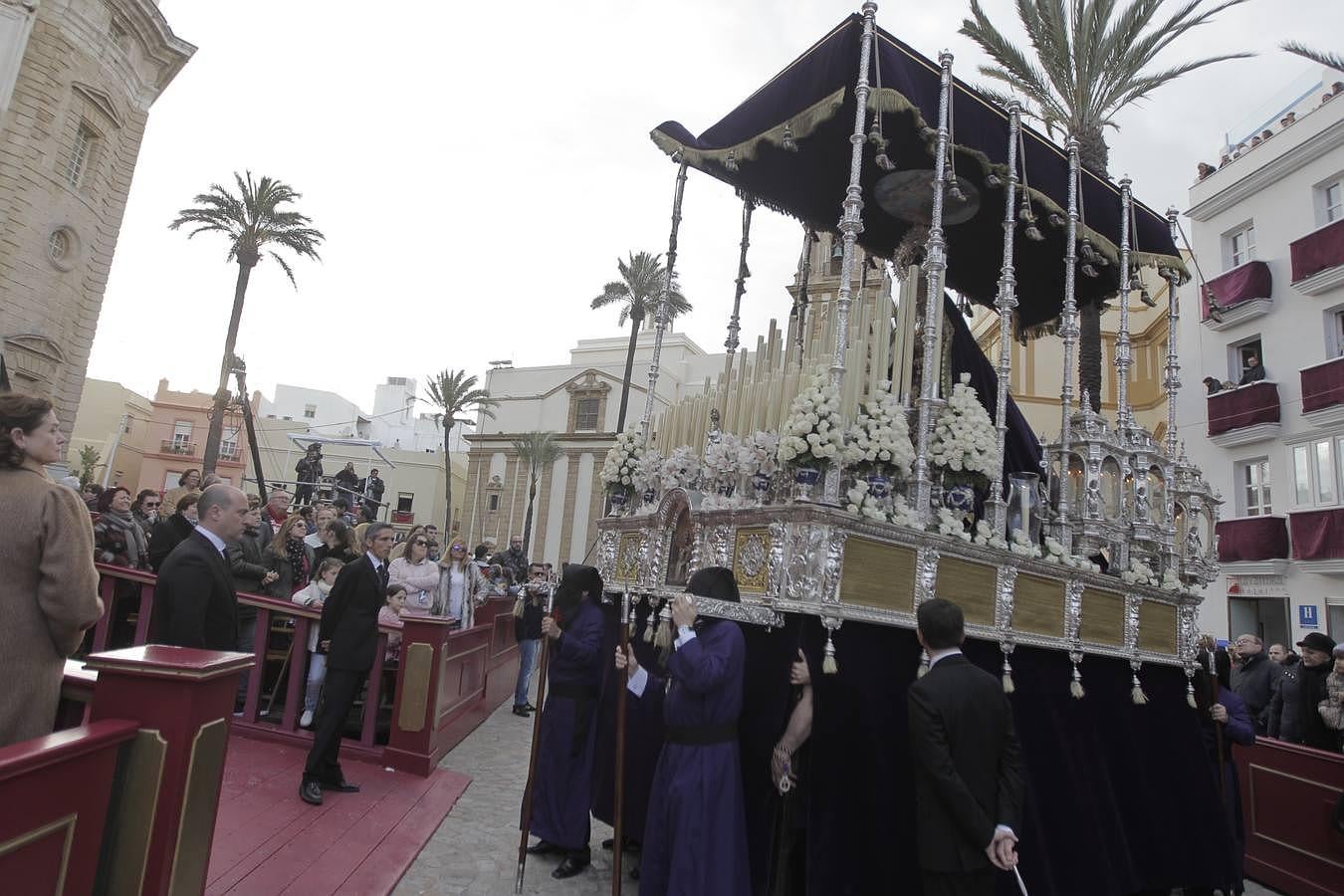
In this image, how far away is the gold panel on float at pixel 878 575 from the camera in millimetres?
4754

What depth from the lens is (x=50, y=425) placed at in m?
3.10

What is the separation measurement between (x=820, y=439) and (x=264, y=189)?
26.3m

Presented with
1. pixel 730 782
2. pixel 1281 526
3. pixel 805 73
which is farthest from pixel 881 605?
pixel 1281 526

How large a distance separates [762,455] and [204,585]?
3398 mm

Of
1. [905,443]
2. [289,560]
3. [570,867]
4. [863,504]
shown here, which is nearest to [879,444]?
[905,443]

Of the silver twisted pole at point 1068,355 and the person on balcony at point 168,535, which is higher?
the silver twisted pole at point 1068,355

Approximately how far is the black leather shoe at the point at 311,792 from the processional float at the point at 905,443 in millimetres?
2701

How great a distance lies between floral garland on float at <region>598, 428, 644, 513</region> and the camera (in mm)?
7414

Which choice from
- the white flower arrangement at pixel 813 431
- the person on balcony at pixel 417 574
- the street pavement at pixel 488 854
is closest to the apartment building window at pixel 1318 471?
the street pavement at pixel 488 854

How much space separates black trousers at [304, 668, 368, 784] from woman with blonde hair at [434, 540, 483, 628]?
4.05m

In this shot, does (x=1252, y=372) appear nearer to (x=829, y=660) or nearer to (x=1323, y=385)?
(x=1323, y=385)

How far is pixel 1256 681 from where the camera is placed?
29.4 feet

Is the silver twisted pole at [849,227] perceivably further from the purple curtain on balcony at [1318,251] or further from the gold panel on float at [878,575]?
the purple curtain on balcony at [1318,251]

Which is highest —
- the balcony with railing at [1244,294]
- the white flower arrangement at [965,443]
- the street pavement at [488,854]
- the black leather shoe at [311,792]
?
the balcony with railing at [1244,294]
